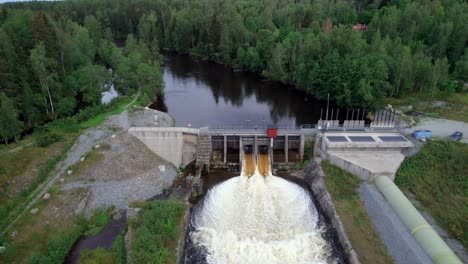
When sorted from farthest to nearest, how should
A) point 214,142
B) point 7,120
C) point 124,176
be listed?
point 214,142, point 7,120, point 124,176

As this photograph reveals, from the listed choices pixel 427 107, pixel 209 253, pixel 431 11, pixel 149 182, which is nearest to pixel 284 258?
pixel 209 253

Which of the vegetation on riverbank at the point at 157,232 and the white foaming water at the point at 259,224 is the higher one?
the vegetation on riverbank at the point at 157,232

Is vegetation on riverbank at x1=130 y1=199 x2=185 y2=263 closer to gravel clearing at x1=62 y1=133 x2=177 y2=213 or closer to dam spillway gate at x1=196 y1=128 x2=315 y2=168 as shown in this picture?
gravel clearing at x1=62 y1=133 x2=177 y2=213

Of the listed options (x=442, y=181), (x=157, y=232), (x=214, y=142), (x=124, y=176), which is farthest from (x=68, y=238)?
(x=442, y=181)

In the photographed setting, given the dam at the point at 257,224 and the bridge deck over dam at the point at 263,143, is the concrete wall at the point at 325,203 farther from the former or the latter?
the bridge deck over dam at the point at 263,143

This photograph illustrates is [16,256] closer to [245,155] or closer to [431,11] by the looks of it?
[245,155]

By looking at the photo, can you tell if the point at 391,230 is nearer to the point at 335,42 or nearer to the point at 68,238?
the point at 68,238

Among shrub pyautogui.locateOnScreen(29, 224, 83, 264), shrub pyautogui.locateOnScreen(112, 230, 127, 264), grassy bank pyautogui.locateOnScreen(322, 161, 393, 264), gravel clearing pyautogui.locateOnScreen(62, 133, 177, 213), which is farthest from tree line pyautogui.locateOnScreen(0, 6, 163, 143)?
grassy bank pyautogui.locateOnScreen(322, 161, 393, 264)

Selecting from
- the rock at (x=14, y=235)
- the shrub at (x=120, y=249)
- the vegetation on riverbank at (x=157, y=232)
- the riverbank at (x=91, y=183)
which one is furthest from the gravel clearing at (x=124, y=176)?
the rock at (x=14, y=235)

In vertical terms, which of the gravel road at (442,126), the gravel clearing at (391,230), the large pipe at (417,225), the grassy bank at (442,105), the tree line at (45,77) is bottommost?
the gravel clearing at (391,230)
